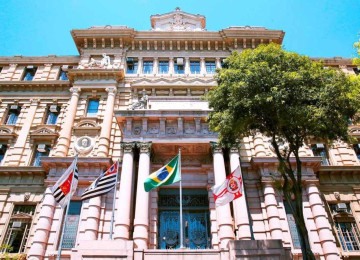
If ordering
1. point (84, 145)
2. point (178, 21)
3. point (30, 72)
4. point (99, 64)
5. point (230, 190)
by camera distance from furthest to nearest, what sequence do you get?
1. point (178, 21)
2. point (30, 72)
3. point (99, 64)
4. point (84, 145)
5. point (230, 190)

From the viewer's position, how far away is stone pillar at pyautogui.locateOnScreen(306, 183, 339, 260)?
16.0 m

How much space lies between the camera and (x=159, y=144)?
1941 cm

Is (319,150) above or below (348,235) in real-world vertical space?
above

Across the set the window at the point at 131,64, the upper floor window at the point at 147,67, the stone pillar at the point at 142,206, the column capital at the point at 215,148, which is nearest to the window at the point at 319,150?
the column capital at the point at 215,148

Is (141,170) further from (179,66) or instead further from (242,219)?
(179,66)

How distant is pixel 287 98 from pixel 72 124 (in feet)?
51.1

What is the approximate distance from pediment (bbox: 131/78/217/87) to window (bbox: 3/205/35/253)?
11964 mm

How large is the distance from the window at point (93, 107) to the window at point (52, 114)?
8.99 feet

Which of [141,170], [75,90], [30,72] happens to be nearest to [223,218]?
[141,170]

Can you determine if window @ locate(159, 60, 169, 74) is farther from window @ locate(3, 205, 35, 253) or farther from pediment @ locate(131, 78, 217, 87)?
window @ locate(3, 205, 35, 253)

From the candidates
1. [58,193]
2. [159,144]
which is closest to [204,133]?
[159,144]

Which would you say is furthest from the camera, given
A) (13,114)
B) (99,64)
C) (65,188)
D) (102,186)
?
(99,64)

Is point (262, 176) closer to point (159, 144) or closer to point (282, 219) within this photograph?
point (282, 219)

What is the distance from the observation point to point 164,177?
1540cm
